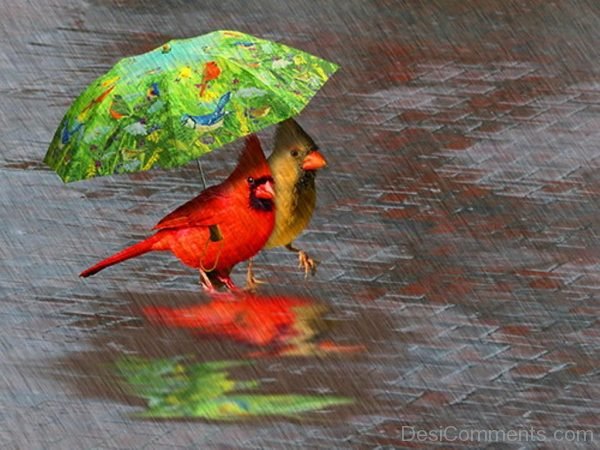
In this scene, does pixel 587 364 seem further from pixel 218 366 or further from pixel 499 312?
pixel 218 366

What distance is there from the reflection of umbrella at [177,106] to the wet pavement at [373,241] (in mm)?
924

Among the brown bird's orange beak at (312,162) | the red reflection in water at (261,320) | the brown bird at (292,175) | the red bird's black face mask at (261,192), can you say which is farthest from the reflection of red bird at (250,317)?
the brown bird's orange beak at (312,162)

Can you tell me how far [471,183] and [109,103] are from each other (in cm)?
296

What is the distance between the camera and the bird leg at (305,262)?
28.1 feet

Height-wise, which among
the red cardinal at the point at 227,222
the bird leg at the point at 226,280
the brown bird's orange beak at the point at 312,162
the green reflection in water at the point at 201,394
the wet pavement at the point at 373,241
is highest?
the brown bird's orange beak at the point at 312,162

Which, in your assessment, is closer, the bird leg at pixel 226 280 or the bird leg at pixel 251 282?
the bird leg at pixel 226 280

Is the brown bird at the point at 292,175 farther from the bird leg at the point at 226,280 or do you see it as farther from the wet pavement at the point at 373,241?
the wet pavement at the point at 373,241

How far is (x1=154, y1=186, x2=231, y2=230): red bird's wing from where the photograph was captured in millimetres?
8164

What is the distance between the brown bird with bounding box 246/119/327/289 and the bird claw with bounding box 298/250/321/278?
1.15 ft

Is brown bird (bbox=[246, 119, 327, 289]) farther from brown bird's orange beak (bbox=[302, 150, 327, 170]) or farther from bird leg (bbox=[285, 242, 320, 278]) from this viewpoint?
bird leg (bbox=[285, 242, 320, 278])

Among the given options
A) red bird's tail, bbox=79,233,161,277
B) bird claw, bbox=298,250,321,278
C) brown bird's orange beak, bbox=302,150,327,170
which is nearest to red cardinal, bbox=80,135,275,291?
red bird's tail, bbox=79,233,161,277

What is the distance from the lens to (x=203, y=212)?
8.20 meters

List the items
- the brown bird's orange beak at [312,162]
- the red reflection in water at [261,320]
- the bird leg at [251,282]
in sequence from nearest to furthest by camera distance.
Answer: the brown bird's orange beak at [312,162] < the red reflection in water at [261,320] < the bird leg at [251,282]

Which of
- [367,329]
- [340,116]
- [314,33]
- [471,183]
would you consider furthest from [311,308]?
[314,33]
